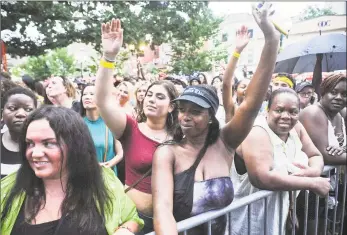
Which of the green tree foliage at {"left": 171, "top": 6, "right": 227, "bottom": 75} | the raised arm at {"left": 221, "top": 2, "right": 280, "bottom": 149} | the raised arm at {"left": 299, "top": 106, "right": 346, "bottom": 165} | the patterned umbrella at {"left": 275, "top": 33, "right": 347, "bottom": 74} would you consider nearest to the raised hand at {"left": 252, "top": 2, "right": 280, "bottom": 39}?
the raised arm at {"left": 221, "top": 2, "right": 280, "bottom": 149}

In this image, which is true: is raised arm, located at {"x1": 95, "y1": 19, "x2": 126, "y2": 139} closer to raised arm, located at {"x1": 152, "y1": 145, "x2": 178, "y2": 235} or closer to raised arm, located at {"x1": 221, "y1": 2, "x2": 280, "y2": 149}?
raised arm, located at {"x1": 152, "y1": 145, "x2": 178, "y2": 235}

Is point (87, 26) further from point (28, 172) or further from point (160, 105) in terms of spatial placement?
point (28, 172)

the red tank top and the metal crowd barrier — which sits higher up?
the red tank top

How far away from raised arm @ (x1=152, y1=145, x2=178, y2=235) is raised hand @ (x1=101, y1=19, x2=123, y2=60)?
0.75m

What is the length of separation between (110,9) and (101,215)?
14461mm

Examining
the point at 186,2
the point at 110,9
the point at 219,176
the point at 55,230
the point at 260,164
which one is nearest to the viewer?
the point at 55,230

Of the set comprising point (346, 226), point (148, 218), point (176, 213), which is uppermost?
point (176, 213)

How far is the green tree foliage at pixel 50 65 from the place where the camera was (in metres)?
47.9

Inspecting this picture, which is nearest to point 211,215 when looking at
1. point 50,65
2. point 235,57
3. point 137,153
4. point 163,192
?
point 163,192

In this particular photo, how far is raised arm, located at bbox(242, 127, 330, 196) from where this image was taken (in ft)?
7.81

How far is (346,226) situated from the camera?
3.54 m

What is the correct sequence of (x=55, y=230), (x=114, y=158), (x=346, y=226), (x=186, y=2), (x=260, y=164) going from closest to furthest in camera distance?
(x=55, y=230) → (x=260, y=164) → (x=346, y=226) → (x=114, y=158) → (x=186, y=2)

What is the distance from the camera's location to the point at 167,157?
7.01ft

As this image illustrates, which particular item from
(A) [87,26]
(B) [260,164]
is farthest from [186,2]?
(B) [260,164]
